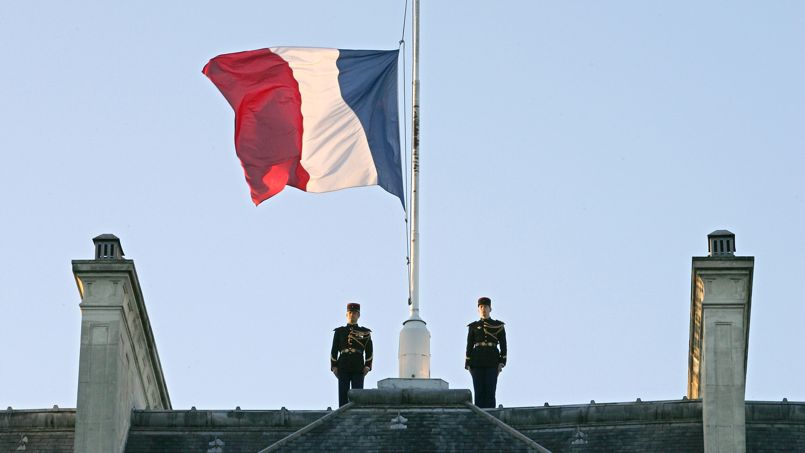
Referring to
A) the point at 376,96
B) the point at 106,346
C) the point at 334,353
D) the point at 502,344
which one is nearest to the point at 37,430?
the point at 106,346

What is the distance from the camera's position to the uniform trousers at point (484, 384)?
2127 inches

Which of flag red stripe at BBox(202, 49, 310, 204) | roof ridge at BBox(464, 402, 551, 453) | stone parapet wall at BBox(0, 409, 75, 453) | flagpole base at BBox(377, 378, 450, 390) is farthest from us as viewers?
flag red stripe at BBox(202, 49, 310, 204)

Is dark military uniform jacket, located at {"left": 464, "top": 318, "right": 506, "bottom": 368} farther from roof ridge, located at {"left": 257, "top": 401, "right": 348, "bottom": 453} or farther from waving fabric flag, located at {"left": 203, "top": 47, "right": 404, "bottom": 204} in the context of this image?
roof ridge, located at {"left": 257, "top": 401, "right": 348, "bottom": 453}

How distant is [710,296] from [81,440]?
1169 cm

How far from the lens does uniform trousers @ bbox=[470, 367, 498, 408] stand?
54.0m

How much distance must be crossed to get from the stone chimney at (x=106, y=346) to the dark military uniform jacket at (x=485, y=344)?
6.34 metres

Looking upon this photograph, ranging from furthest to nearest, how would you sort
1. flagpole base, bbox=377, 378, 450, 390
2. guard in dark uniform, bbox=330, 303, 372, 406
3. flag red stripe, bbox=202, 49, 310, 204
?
flag red stripe, bbox=202, 49, 310, 204, guard in dark uniform, bbox=330, 303, 372, 406, flagpole base, bbox=377, 378, 450, 390

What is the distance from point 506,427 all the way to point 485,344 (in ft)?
15.1

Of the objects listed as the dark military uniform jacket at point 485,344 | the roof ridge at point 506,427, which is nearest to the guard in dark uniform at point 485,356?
the dark military uniform jacket at point 485,344

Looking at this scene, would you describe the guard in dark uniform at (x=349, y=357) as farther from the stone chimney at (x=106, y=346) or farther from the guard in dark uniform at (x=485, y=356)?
the stone chimney at (x=106, y=346)

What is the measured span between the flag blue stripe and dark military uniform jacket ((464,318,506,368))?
3.25m

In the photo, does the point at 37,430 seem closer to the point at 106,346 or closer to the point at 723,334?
the point at 106,346

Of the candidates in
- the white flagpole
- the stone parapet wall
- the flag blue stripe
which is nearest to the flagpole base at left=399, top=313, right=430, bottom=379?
the white flagpole

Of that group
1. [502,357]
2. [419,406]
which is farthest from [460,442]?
[502,357]
